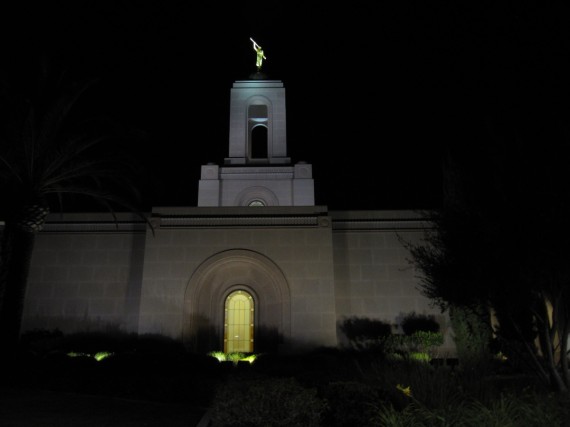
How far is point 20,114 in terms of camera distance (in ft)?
45.4

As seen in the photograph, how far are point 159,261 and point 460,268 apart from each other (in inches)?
451

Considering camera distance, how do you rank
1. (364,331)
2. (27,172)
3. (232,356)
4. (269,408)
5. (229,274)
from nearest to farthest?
(269,408) → (27,172) → (232,356) → (364,331) → (229,274)

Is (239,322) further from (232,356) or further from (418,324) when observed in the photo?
(418,324)

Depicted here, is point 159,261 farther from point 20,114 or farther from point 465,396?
point 465,396

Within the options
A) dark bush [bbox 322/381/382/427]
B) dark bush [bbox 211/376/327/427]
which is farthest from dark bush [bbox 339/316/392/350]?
dark bush [bbox 211/376/327/427]

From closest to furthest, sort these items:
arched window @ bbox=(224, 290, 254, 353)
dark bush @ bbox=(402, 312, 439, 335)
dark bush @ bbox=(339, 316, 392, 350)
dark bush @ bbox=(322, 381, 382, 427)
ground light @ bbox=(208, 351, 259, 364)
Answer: dark bush @ bbox=(322, 381, 382, 427), ground light @ bbox=(208, 351, 259, 364), dark bush @ bbox=(402, 312, 439, 335), dark bush @ bbox=(339, 316, 392, 350), arched window @ bbox=(224, 290, 254, 353)

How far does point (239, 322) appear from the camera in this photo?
1917 centimetres

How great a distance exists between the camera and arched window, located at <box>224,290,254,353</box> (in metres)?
18.8

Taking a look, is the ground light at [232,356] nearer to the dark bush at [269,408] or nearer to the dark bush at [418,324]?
the dark bush at [418,324]

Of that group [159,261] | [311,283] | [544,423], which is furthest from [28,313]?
[544,423]

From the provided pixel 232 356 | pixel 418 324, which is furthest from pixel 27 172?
pixel 418 324

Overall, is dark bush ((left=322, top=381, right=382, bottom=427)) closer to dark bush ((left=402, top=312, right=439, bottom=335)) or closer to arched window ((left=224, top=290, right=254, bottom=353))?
dark bush ((left=402, top=312, right=439, bottom=335))

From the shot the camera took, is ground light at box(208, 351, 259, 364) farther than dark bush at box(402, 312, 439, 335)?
No

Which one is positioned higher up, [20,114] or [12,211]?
[20,114]
